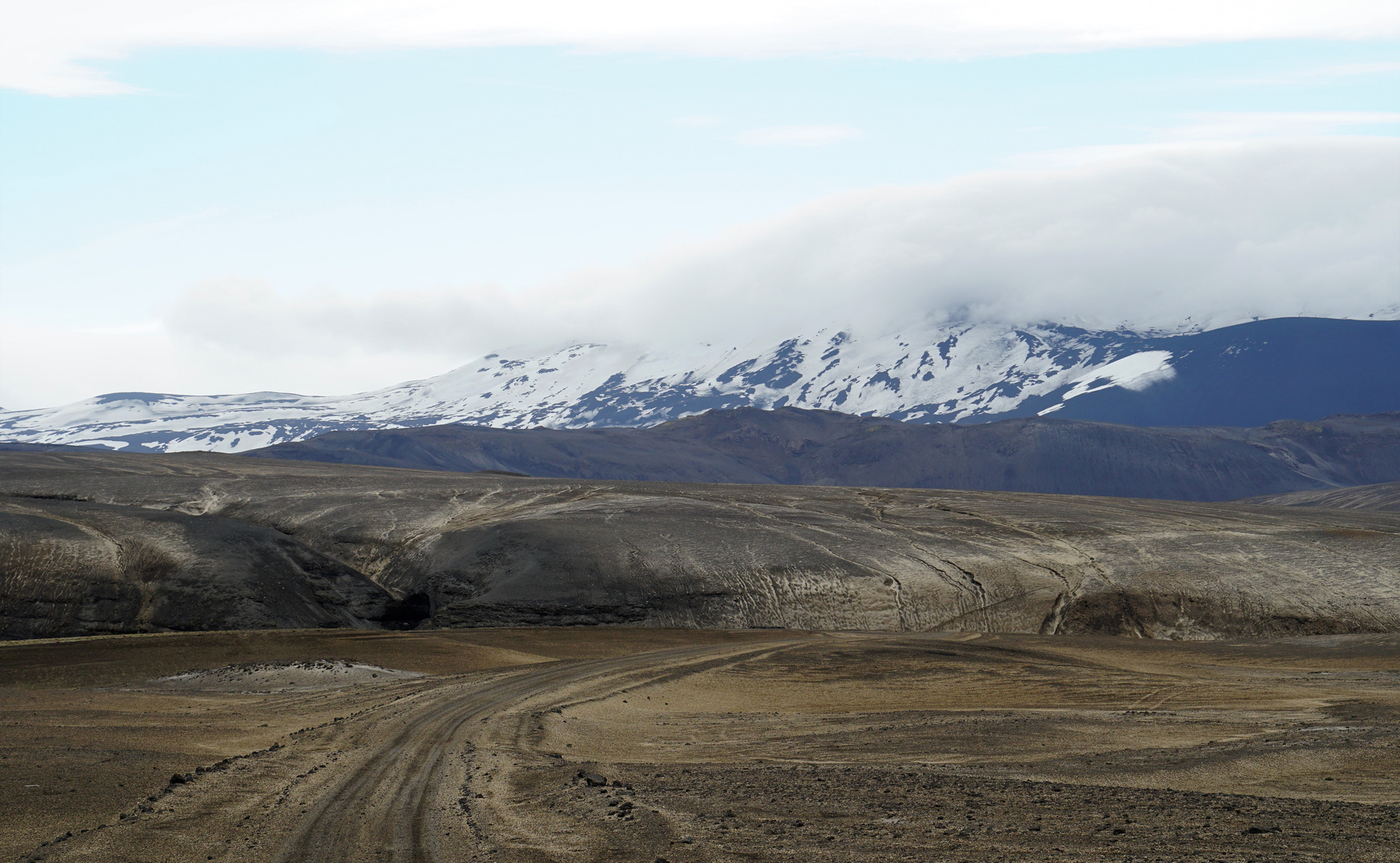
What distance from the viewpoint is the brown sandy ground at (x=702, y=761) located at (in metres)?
15.5

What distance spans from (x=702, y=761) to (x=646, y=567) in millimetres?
41535

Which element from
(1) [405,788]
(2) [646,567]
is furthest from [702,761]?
(2) [646,567]

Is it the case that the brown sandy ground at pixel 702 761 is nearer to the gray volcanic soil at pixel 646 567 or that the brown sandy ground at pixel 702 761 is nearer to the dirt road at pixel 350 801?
the dirt road at pixel 350 801

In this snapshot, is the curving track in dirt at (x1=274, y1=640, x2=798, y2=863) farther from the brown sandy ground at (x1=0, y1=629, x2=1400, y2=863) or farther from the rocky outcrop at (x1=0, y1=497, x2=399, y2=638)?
the rocky outcrop at (x1=0, y1=497, x2=399, y2=638)

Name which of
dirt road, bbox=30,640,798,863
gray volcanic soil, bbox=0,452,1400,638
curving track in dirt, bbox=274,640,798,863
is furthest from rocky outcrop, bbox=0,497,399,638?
dirt road, bbox=30,640,798,863

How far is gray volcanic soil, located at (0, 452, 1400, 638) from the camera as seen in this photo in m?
57.3

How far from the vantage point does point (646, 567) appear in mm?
65000

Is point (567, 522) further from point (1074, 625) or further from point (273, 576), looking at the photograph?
point (1074, 625)

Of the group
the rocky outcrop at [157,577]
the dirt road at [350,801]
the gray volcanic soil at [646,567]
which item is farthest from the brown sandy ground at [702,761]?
the gray volcanic soil at [646,567]

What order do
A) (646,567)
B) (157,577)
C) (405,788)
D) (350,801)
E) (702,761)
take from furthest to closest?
1. (646,567)
2. (157,577)
3. (702,761)
4. (405,788)
5. (350,801)

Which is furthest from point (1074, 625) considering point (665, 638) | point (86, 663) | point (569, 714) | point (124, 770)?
point (124, 770)

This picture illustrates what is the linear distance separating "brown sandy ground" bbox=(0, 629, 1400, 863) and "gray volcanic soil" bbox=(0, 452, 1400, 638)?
13.2 metres

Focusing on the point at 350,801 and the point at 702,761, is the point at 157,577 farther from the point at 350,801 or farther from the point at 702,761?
the point at 350,801

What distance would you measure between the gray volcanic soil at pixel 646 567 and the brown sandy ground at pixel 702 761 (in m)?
13.2
